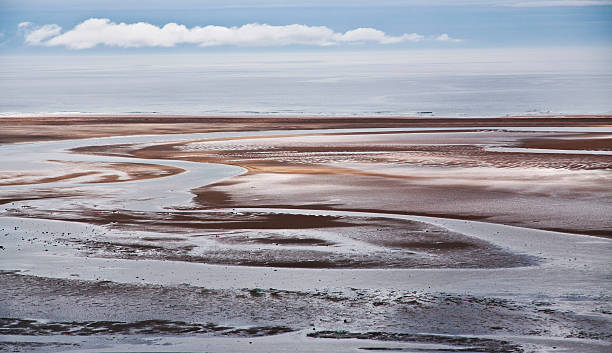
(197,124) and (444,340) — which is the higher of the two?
(197,124)

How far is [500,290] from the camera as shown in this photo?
1317cm

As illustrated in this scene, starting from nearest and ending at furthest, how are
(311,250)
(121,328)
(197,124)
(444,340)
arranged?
(444,340) < (121,328) < (311,250) < (197,124)

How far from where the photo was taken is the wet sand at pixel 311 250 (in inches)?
450

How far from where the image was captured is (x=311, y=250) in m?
16.2

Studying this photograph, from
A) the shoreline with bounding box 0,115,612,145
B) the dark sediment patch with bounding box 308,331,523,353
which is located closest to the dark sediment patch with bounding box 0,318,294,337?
the dark sediment patch with bounding box 308,331,523,353

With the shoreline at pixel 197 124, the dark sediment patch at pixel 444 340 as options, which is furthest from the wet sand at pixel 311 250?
the shoreline at pixel 197 124

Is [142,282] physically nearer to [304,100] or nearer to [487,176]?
[487,176]

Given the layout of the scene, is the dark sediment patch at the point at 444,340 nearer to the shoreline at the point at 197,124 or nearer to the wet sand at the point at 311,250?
the wet sand at the point at 311,250

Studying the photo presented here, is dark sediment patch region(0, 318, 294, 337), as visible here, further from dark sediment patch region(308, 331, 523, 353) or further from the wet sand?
dark sediment patch region(308, 331, 523, 353)

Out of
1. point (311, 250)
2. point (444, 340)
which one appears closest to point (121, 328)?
point (444, 340)

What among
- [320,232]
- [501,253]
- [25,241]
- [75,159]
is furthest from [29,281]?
[75,159]

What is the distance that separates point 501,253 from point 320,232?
3751 mm

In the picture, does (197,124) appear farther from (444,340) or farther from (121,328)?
(444,340)

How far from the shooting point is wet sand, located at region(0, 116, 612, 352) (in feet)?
37.5
